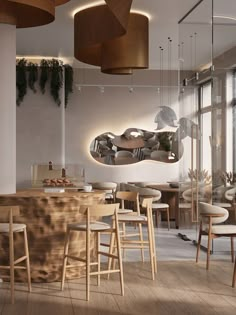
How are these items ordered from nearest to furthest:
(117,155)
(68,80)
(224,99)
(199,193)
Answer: (224,99)
(199,193)
(68,80)
(117,155)

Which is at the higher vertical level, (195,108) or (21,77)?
(21,77)

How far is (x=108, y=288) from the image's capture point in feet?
19.8

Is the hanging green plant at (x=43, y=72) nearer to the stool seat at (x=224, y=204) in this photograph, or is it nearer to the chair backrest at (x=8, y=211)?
the stool seat at (x=224, y=204)

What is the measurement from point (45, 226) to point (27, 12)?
219 cm

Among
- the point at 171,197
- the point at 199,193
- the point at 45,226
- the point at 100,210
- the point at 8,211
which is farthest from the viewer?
the point at 171,197

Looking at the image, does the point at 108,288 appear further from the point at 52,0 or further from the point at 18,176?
the point at 18,176

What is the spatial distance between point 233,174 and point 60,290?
127 inches

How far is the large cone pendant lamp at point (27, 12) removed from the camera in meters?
5.64

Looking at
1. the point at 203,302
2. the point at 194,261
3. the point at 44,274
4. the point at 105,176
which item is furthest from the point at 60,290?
the point at 105,176

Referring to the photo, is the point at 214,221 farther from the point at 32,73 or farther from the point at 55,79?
the point at 32,73

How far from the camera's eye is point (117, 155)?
13984 millimetres

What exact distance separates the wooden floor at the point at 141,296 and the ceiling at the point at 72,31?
363 centimetres

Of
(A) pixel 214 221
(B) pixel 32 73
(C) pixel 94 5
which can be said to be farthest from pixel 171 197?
(C) pixel 94 5

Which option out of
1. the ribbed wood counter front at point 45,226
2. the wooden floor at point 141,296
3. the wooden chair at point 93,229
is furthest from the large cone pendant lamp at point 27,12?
the wooden floor at point 141,296
